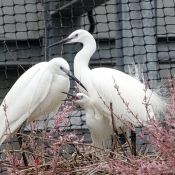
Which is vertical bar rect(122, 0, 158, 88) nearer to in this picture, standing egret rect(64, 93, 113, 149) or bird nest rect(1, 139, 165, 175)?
standing egret rect(64, 93, 113, 149)

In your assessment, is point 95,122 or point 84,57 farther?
point 84,57

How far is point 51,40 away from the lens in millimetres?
4492

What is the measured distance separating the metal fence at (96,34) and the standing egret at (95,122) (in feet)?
0.38

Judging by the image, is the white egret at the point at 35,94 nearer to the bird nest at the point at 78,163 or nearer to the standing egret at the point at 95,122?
the standing egret at the point at 95,122

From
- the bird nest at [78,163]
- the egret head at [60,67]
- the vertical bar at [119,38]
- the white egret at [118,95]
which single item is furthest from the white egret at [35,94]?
the bird nest at [78,163]

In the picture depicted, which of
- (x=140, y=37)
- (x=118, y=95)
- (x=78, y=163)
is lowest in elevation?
(x=78, y=163)

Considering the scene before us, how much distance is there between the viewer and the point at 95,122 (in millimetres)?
3662

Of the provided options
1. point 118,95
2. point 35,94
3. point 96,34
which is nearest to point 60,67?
point 35,94

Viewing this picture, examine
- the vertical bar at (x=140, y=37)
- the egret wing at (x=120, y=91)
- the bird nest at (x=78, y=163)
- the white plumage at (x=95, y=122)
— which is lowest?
the bird nest at (x=78, y=163)

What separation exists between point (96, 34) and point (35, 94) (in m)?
0.91

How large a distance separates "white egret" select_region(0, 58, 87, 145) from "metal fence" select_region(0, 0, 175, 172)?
0.43 ft

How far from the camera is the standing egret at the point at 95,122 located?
11.8ft

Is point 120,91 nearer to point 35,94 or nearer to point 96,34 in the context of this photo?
point 35,94

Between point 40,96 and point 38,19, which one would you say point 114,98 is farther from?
point 38,19
